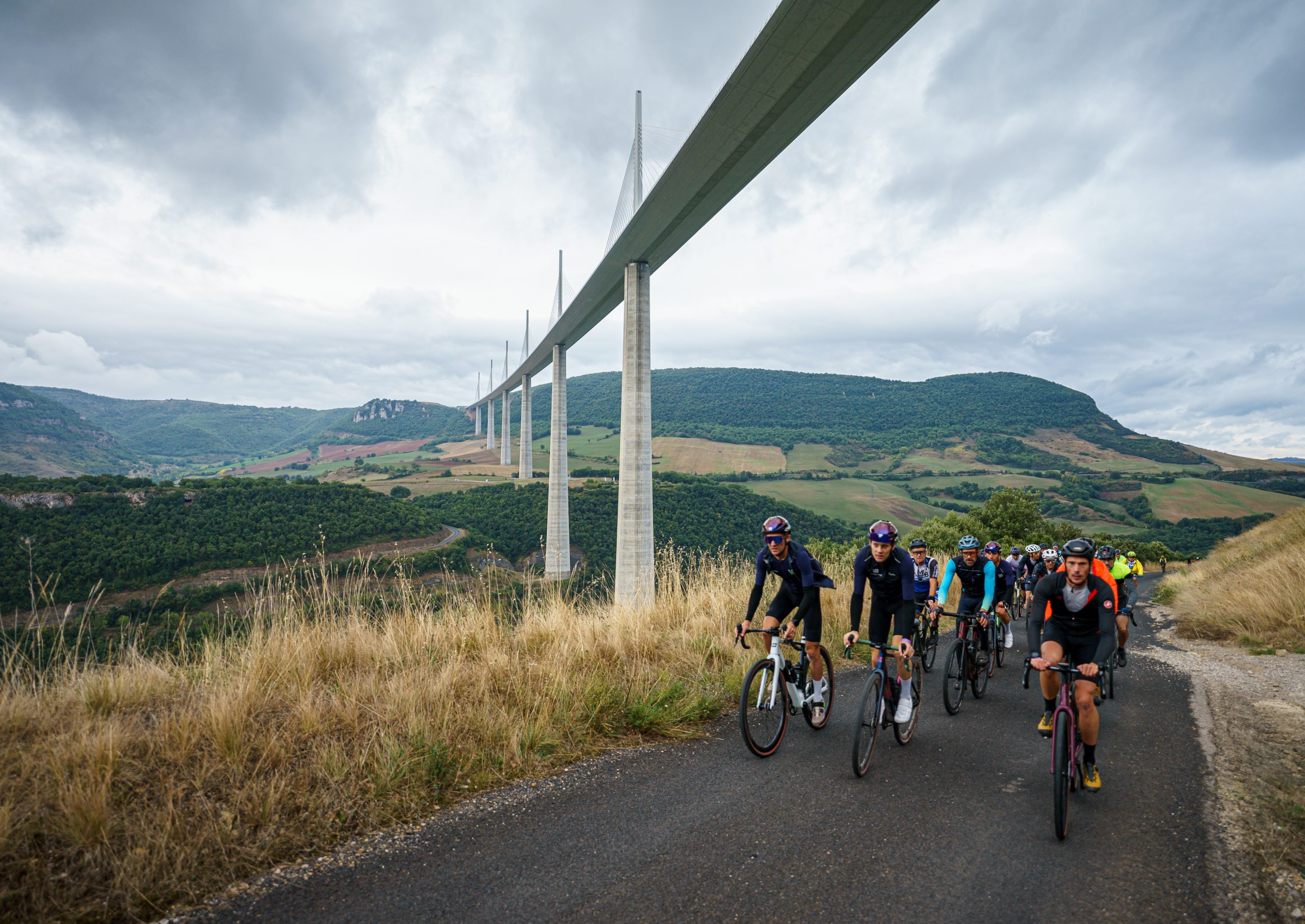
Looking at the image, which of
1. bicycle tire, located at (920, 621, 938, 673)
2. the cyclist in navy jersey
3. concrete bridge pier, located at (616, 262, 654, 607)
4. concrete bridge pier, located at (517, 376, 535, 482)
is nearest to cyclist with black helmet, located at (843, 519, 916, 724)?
the cyclist in navy jersey

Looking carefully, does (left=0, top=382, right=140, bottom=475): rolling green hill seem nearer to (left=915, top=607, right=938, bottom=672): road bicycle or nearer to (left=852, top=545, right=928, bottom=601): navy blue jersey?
(left=915, top=607, right=938, bottom=672): road bicycle

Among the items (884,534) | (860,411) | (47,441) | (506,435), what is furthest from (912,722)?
(860,411)

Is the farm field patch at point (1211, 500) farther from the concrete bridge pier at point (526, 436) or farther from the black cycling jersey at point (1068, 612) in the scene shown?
the black cycling jersey at point (1068, 612)

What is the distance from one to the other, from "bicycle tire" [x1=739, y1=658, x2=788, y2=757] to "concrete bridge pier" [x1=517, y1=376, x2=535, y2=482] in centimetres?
6498

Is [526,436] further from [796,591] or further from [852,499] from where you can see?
[796,591]

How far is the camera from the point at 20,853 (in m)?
2.90

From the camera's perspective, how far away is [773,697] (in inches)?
211

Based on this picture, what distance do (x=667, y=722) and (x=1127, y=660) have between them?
9.31 m

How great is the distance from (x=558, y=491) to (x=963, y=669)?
1464 inches

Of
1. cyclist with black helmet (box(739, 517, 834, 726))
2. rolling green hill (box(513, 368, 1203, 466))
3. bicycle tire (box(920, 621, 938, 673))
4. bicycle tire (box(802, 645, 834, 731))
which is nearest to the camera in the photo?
cyclist with black helmet (box(739, 517, 834, 726))

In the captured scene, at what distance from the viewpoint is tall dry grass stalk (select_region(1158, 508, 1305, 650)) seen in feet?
34.7

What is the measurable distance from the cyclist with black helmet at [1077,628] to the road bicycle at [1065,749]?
7 centimetres

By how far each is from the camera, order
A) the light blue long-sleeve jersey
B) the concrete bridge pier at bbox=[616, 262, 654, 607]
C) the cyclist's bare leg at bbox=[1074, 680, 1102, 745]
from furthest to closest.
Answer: the concrete bridge pier at bbox=[616, 262, 654, 607] → the light blue long-sleeve jersey → the cyclist's bare leg at bbox=[1074, 680, 1102, 745]

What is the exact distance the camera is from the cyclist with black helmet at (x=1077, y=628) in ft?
15.1
